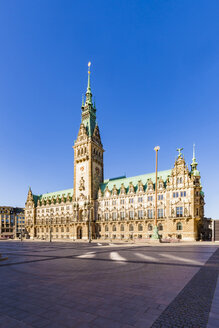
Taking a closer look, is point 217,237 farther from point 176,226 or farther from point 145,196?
point 145,196

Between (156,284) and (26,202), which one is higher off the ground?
(156,284)

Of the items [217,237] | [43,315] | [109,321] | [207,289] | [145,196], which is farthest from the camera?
[145,196]

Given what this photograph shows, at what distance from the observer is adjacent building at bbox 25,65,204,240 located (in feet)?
203

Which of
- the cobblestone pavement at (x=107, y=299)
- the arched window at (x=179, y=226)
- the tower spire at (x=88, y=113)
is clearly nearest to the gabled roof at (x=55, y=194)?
the tower spire at (x=88, y=113)

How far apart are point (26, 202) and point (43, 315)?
114288 mm

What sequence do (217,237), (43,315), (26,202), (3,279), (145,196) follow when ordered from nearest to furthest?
(43,315) < (3,279) < (217,237) < (145,196) < (26,202)

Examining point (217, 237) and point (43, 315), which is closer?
point (43, 315)

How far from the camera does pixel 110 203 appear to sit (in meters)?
78.9

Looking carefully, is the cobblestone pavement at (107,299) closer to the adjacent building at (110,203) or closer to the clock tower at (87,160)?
the adjacent building at (110,203)

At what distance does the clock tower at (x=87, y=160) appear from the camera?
83.5 m

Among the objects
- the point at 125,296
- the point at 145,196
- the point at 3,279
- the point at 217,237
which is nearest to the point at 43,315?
the point at 125,296

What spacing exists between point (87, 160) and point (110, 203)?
20440 millimetres

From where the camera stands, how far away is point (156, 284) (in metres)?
10.8

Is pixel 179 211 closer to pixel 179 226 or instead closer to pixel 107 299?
pixel 179 226
